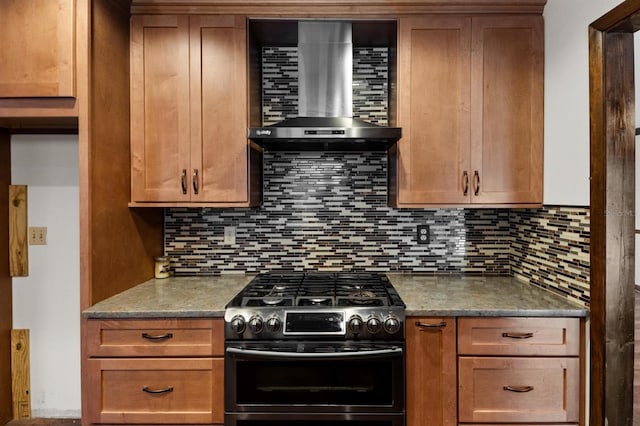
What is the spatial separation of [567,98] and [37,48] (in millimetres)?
2351

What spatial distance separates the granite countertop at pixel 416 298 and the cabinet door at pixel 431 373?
0.26 feet

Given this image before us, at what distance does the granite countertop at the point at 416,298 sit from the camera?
5.82ft

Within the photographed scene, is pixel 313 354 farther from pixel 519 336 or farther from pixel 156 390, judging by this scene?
pixel 519 336

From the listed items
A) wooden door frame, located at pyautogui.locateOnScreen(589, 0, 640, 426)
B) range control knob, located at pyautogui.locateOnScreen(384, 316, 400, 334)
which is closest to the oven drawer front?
range control knob, located at pyautogui.locateOnScreen(384, 316, 400, 334)

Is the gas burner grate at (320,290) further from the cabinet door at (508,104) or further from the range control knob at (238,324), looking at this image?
the cabinet door at (508,104)

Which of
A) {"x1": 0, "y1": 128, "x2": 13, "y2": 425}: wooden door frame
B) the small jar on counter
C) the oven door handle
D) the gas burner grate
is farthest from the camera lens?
the small jar on counter

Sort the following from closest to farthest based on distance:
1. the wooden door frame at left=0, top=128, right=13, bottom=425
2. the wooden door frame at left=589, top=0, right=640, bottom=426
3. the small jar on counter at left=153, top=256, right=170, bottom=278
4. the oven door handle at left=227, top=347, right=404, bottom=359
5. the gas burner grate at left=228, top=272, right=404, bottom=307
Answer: the wooden door frame at left=589, top=0, right=640, bottom=426 → the oven door handle at left=227, top=347, right=404, bottom=359 → the gas burner grate at left=228, top=272, right=404, bottom=307 → the wooden door frame at left=0, top=128, right=13, bottom=425 → the small jar on counter at left=153, top=256, right=170, bottom=278

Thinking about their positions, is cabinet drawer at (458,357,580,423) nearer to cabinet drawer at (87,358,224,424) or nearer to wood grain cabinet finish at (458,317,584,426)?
wood grain cabinet finish at (458,317,584,426)

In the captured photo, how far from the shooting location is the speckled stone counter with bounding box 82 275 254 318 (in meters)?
1.78

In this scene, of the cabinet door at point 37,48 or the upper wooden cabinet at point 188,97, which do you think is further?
the upper wooden cabinet at point 188,97

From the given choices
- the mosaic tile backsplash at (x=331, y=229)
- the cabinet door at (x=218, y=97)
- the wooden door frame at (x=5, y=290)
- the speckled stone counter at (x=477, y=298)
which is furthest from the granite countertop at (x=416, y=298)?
the wooden door frame at (x=5, y=290)

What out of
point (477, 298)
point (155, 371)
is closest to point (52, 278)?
point (155, 371)

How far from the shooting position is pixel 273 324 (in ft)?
5.75

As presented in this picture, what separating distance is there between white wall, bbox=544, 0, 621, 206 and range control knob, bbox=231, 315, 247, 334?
153 cm
